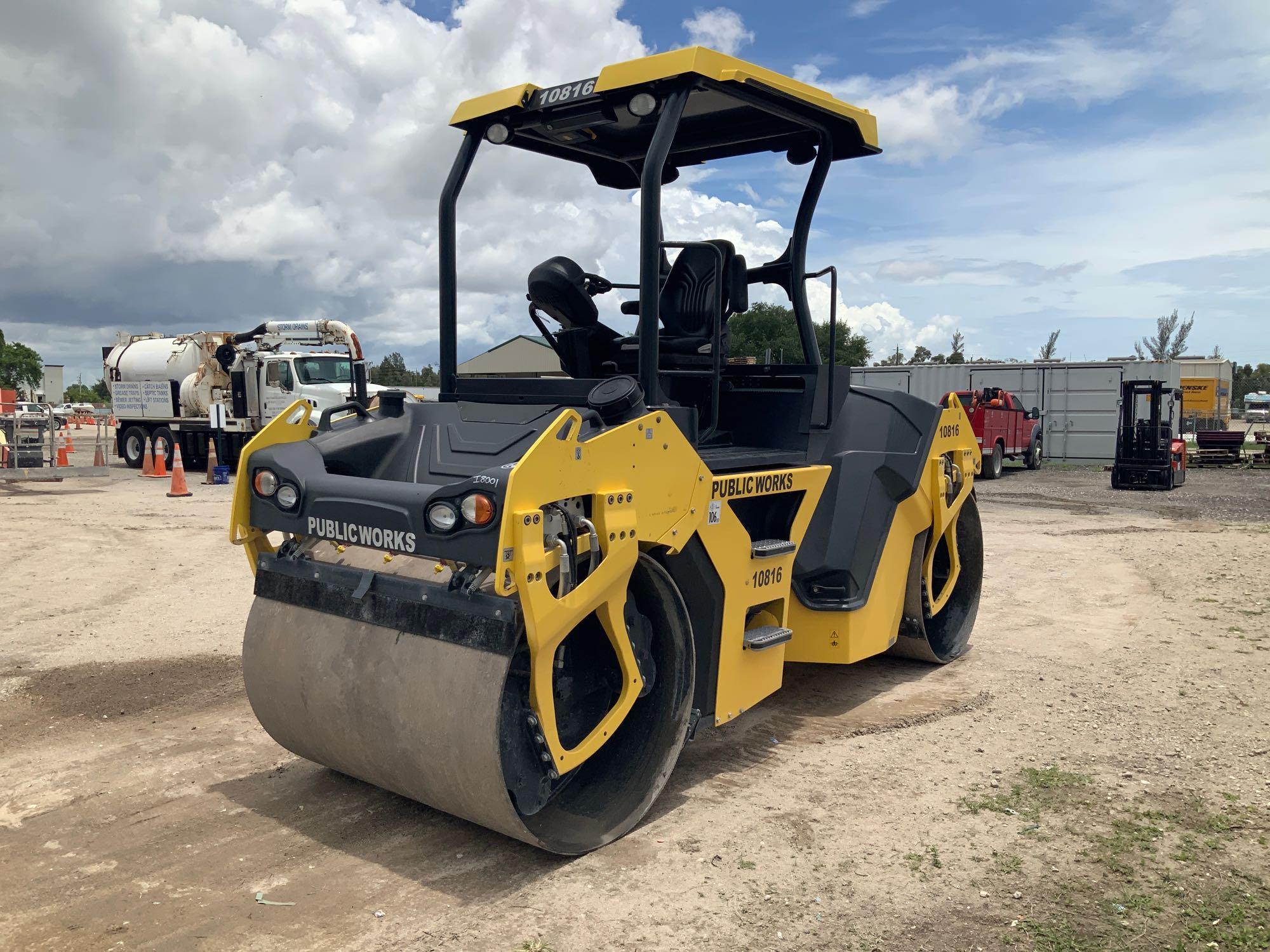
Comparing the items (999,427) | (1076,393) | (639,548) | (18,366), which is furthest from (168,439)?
(18,366)

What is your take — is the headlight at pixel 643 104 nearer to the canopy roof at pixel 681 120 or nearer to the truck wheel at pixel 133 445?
the canopy roof at pixel 681 120

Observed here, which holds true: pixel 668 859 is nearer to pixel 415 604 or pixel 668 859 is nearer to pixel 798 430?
pixel 415 604

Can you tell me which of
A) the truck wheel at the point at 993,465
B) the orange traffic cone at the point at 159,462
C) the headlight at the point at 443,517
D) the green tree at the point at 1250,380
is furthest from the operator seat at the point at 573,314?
the green tree at the point at 1250,380

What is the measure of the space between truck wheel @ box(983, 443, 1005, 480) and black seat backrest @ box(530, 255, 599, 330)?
728 inches

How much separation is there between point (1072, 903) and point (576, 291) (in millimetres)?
3125

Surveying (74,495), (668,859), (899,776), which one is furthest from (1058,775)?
(74,495)

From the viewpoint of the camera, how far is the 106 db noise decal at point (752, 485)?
167 inches

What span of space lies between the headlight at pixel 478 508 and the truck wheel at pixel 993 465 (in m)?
20.0

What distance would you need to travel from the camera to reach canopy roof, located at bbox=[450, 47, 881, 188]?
171 inches

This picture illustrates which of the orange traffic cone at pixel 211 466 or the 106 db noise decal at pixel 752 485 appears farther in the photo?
the orange traffic cone at pixel 211 466

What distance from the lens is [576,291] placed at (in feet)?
15.7

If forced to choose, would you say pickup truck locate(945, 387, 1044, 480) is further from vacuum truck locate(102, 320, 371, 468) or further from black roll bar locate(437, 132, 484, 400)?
black roll bar locate(437, 132, 484, 400)

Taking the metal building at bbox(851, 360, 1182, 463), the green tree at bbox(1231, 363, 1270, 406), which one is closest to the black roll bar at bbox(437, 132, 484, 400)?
the metal building at bbox(851, 360, 1182, 463)

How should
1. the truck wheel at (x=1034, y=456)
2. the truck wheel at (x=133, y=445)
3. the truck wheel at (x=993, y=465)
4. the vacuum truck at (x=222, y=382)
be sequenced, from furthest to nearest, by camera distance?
the truck wheel at (x=1034, y=456)
the truck wheel at (x=133, y=445)
the truck wheel at (x=993, y=465)
the vacuum truck at (x=222, y=382)
